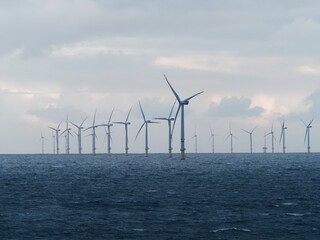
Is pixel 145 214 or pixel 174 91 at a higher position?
pixel 174 91

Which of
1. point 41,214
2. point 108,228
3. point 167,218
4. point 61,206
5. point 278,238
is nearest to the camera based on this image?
point 278,238

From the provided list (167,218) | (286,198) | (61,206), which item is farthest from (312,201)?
(61,206)

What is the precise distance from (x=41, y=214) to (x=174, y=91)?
406 feet

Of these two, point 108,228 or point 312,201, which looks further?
point 312,201

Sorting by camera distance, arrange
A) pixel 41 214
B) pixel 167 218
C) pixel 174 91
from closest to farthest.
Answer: pixel 167 218, pixel 41 214, pixel 174 91

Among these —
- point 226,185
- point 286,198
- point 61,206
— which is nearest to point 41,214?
point 61,206

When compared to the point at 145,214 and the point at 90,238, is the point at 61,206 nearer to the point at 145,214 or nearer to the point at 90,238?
the point at 145,214

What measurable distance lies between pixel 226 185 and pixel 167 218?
4251 cm

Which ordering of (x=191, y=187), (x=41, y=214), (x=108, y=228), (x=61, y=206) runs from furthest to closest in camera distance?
(x=191, y=187) → (x=61, y=206) → (x=41, y=214) → (x=108, y=228)

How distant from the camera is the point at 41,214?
2347 inches

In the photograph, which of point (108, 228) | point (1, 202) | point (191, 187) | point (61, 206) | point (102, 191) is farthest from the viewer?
point (191, 187)

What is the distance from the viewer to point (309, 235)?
46.5 meters

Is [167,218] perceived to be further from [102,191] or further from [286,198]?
[102,191]

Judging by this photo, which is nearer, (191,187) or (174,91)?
(191,187)
